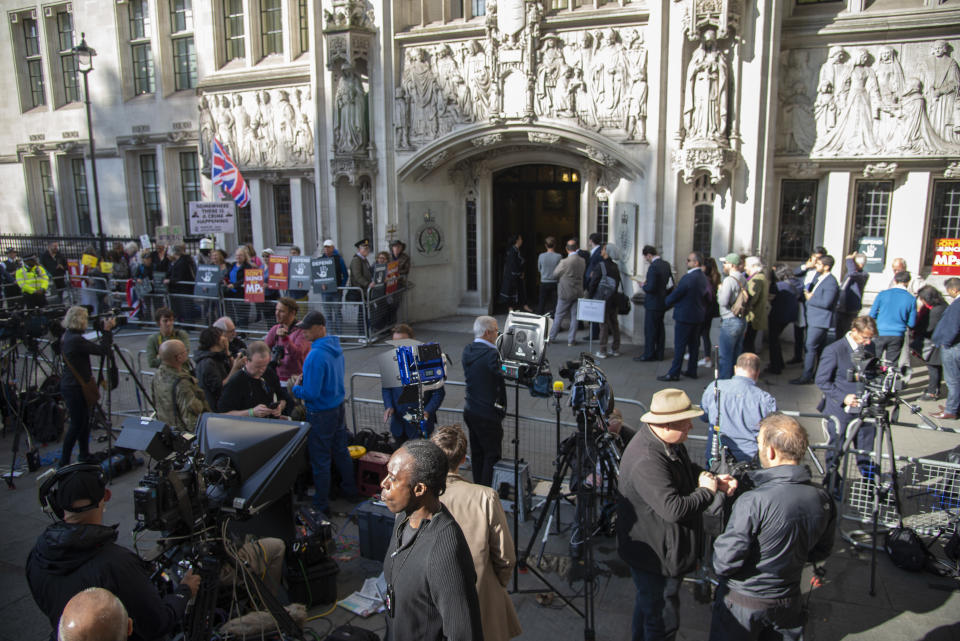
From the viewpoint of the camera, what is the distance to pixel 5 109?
856 inches

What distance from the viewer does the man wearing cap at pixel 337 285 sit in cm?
1317

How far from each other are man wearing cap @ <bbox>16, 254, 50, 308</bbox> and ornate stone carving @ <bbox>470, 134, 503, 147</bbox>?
9.31 m

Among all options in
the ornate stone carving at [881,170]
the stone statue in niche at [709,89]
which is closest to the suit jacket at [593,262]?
the stone statue in niche at [709,89]

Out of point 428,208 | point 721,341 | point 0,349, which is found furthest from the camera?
point 428,208

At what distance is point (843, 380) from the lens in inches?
253

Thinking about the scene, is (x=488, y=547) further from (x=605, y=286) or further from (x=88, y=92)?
(x=88, y=92)

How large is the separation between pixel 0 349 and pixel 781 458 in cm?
965

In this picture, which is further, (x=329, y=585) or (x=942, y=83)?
(x=942, y=83)

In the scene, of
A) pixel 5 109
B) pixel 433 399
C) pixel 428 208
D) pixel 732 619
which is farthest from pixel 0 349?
pixel 5 109

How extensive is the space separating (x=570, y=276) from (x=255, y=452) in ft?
27.2

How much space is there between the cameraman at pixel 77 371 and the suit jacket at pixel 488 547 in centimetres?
559

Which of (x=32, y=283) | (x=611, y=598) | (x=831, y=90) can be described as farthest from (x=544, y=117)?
(x=32, y=283)

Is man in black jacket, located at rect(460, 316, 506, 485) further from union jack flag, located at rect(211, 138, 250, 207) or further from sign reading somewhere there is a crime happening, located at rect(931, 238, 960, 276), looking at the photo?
union jack flag, located at rect(211, 138, 250, 207)

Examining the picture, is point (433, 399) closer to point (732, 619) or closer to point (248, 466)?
point (248, 466)
